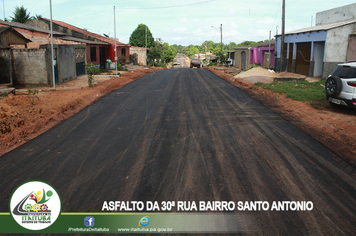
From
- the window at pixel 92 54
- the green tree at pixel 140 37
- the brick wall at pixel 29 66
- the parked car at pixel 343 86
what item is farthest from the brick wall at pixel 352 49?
the green tree at pixel 140 37

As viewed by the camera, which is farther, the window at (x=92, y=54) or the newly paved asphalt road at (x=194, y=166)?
the window at (x=92, y=54)

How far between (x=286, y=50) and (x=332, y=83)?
2104 cm

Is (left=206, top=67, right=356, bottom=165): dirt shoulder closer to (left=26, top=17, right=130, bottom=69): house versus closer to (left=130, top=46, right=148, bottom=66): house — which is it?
(left=26, top=17, right=130, bottom=69): house

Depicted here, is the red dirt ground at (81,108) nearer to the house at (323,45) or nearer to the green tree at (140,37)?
the house at (323,45)

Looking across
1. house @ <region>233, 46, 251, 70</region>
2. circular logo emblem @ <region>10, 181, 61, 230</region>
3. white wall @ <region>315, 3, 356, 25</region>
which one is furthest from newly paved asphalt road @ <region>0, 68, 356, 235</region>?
house @ <region>233, 46, 251, 70</region>

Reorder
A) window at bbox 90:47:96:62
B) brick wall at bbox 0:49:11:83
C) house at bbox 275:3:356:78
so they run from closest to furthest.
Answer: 1. brick wall at bbox 0:49:11:83
2. house at bbox 275:3:356:78
3. window at bbox 90:47:96:62

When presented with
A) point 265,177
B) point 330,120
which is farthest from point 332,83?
point 265,177

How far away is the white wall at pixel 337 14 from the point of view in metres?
25.8

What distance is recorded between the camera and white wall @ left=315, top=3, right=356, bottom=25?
84.5 ft

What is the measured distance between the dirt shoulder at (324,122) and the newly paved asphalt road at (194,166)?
17.3 inches

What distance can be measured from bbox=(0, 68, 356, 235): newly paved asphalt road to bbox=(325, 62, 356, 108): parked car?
103 inches

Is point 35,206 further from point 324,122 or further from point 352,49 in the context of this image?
point 352,49

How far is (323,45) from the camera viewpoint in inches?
943

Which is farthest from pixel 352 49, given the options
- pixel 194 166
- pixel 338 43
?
pixel 194 166
